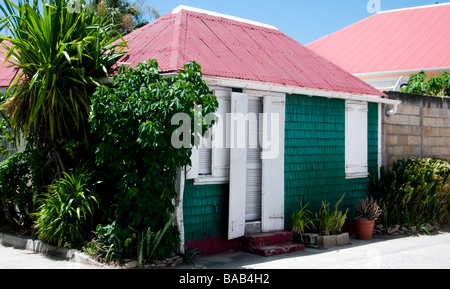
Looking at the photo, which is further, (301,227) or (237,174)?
(301,227)

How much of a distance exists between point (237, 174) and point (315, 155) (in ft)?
6.63

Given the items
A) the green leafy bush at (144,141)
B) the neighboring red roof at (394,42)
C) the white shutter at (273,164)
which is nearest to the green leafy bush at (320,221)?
the white shutter at (273,164)

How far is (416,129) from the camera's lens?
12195 mm

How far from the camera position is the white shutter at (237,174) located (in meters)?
8.41

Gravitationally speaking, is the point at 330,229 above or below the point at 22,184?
below

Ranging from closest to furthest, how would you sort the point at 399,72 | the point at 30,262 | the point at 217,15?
the point at 30,262 < the point at 217,15 < the point at 399,72

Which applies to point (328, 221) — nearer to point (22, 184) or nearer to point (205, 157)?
point (205, 157)

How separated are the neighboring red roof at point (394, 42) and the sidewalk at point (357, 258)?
392 inches

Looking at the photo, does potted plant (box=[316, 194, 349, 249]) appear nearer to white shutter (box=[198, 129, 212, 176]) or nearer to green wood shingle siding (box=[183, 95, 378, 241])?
green wood shingle siding (box=[183, 95, 378, 241])

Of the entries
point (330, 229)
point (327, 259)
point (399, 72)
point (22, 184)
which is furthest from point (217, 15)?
point (399, 72)

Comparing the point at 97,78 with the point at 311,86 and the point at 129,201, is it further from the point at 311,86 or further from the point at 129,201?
the point at 311,86

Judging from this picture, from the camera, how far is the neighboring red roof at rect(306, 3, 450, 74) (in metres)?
18.8
